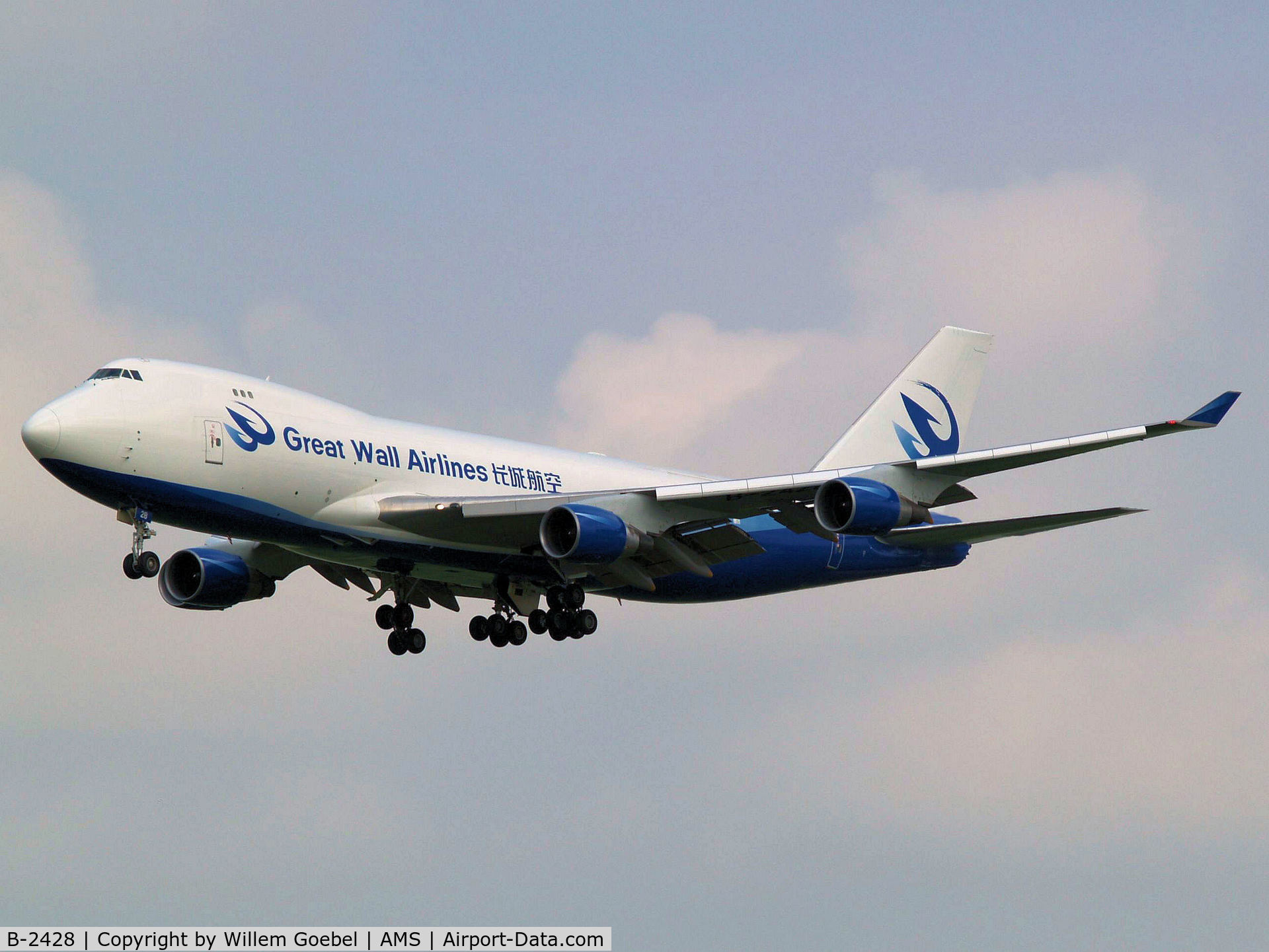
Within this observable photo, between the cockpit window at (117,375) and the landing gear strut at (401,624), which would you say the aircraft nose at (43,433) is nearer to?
the cockpit window at (117,375)

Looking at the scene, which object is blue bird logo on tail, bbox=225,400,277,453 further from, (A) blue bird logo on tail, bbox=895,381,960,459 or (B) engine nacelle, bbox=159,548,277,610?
(A) blue bird logo on tail, bbox=895,381,960,459

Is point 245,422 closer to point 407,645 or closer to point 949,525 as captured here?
point 407,645

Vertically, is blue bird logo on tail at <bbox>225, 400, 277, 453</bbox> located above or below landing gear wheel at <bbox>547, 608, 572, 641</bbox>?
above

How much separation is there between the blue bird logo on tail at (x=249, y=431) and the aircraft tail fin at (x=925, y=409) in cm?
1853

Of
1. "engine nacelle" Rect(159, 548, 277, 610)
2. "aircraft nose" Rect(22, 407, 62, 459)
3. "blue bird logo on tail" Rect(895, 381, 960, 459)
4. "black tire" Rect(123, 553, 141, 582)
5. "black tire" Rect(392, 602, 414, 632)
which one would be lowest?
"black tire" Rect(123, 553, 141, 582)

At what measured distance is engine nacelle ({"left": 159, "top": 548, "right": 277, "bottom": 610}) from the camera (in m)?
44.7

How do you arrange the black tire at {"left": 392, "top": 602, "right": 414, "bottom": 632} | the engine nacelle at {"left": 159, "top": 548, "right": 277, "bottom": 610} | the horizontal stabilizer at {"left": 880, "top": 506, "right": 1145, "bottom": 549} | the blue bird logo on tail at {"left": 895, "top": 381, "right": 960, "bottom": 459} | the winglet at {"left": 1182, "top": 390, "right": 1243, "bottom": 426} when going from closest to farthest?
the winglet at {"left": 1182, "top": 390, "right": 1243, "bottom": 426} < the horizontal stabilizer at {"left": 880, "top": 506, "right": 1145, "bottom": 549} < the engine nacelle at {"left": 159, "top": 548, "right": 277, "bottom": 610} < the black tire at {"left": 392, "top": 602, "right": 414, "bottom": 632} < the blue bird logo on tail at {"left": 895, "top": 381, "right": 960, "bottom": 459}

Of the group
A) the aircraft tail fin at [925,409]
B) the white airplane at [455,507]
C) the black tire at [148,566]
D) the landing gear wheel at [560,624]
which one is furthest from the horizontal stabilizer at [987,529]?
the black tire at [148,566]

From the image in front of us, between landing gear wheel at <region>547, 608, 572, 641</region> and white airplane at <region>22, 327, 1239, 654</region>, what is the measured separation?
6 centimetres

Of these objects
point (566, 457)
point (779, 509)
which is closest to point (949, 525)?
point (779, 509)

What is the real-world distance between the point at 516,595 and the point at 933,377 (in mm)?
15307

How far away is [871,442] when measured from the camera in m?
50.3

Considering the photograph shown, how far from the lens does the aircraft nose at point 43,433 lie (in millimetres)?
34688

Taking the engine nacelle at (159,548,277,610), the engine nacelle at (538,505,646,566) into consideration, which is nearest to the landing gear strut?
the engine nacelle at (159,548,277,610)
